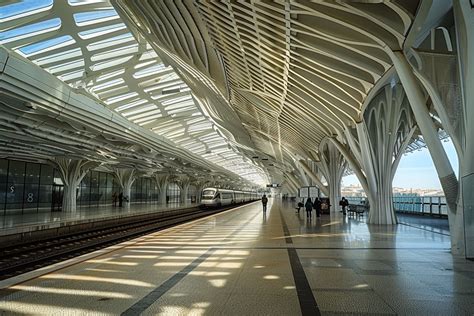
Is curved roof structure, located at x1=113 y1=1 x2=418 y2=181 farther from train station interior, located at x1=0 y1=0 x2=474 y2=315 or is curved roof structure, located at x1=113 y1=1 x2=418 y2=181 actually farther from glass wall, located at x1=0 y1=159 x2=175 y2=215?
glass wall, located at x1=0 y1=159 x2=175 y2=215

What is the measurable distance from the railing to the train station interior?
4.8 inches

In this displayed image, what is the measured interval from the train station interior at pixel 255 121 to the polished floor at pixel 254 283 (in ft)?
0.13

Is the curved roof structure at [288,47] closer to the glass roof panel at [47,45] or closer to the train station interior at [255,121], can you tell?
the train station interior at [255,121]

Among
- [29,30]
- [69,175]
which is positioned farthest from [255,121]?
[69,175]

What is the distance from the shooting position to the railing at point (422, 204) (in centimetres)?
1860

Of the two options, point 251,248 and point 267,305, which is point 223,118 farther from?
point 267,305

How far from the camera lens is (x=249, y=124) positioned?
27.6m

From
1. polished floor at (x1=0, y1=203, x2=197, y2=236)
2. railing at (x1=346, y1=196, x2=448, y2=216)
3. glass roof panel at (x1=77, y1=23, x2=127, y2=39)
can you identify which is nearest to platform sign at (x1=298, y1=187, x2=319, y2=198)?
railing at (x1=346, y1=196, x2=448, y2=216)

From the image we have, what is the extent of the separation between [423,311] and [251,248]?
17.4 ft

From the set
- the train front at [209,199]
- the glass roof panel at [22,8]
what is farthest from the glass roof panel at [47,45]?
the train front at [209,199]

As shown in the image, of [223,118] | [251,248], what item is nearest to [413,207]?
[223,118]

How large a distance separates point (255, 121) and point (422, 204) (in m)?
11.8

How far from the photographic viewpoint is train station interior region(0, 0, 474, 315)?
4895mm

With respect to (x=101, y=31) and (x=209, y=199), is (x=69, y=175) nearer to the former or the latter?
(x=209, y=199)
